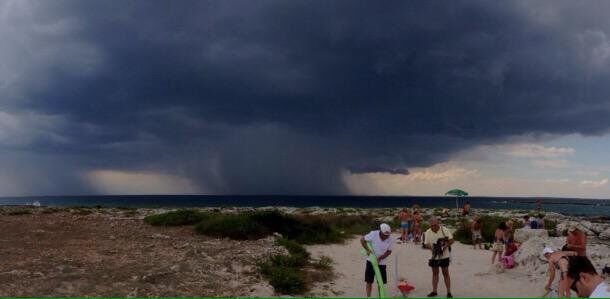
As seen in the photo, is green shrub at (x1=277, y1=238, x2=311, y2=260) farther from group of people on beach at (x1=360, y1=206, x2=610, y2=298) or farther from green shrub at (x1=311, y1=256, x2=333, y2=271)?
group of people on beach at (x1=360, y1=206, x2=610, y2=298)

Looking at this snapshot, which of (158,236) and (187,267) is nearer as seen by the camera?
(187,267)

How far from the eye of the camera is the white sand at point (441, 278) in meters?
12.2

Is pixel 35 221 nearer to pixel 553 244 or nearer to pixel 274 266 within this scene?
pixel 274 266

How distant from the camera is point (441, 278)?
13.8 meters

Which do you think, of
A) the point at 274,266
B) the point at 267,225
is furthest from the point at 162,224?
the point at 274,266

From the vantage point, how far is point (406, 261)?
1758 centimetres

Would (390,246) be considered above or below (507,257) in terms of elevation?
above

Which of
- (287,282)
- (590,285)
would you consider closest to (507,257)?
(287,282)

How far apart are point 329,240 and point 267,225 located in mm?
3447

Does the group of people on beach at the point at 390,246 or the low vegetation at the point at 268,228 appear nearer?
the group of people on beach at the point at 390,246

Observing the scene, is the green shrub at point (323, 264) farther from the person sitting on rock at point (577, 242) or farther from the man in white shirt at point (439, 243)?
the person sitting on rock at point (577, 242)

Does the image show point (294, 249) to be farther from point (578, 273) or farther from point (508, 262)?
point (578, 273)

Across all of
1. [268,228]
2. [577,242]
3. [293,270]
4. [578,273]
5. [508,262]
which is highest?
[577,242]

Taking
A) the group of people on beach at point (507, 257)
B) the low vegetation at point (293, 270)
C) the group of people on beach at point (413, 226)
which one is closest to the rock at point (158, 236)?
the low vegetation at point (293, 270)
